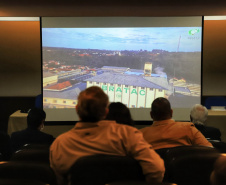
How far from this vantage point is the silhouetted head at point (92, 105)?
1.77m

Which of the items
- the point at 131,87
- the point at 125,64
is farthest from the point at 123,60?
the point at 131,87

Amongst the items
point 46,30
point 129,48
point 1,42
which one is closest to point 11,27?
point 1,42

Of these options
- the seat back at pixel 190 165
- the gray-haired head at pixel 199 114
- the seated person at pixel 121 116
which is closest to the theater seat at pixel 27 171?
the seat back at pixel 190 165

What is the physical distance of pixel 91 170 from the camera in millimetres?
1543

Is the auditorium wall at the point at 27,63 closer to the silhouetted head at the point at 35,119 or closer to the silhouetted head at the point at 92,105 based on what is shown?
the silhouetted head at the point at 35,119

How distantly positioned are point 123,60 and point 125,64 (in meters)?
0.08

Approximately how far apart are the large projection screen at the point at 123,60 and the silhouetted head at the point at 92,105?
3523 millimetres

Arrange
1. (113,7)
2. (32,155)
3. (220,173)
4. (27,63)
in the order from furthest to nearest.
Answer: (27,63) < (113,7) < (32,155) < (220,173)

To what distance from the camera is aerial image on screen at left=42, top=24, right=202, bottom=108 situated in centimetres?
527

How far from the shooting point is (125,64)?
5.36 meters

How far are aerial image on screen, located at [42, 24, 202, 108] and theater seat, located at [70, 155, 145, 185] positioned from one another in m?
3.75

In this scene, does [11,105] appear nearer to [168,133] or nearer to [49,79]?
[49,79]

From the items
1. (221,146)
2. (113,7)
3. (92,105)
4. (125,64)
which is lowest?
(221,146)

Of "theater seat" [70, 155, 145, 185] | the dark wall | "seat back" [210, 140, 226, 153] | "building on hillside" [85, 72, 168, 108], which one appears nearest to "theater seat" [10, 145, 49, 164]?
"theater seat" [70, 155, 145, 185]
